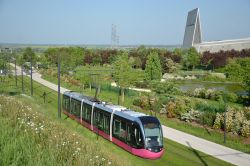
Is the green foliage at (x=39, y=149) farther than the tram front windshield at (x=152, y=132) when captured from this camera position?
No

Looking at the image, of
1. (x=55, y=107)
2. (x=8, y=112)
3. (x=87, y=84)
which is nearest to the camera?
(x=8, y=112)

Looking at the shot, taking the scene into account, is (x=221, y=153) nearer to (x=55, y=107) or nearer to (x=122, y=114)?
(x=122, y=114)

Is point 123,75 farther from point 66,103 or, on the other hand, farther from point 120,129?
point 120,129

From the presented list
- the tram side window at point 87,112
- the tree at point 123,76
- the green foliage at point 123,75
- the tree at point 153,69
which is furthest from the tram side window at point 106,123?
the tree at point 153,69

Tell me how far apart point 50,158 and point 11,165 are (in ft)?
3.57

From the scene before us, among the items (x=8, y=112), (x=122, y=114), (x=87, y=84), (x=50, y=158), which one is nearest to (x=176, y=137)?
(x=122, y=114)

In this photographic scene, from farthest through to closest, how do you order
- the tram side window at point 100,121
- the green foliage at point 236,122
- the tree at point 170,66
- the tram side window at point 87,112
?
1. the tree at point 170,66
2. the tram side window at point 87,112
3. the green foliage at point 236,122
4. the tram side window at point 100,121

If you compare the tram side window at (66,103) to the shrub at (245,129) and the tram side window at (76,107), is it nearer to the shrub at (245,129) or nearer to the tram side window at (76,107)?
the tram side window at (76,107)

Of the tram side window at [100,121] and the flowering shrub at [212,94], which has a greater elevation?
the tram side window at [100,121]

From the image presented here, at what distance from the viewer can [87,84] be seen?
53281 mm

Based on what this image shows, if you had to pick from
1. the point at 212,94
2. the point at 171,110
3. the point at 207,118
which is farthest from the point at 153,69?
the point at 207,118

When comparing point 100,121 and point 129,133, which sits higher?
point 129,133

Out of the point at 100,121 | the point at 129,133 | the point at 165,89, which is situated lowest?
the point at 165,89

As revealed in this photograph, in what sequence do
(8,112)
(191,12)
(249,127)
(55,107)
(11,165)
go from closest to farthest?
(11,165) → (8,112) → (249,127) → (55,107) → (191,12)
